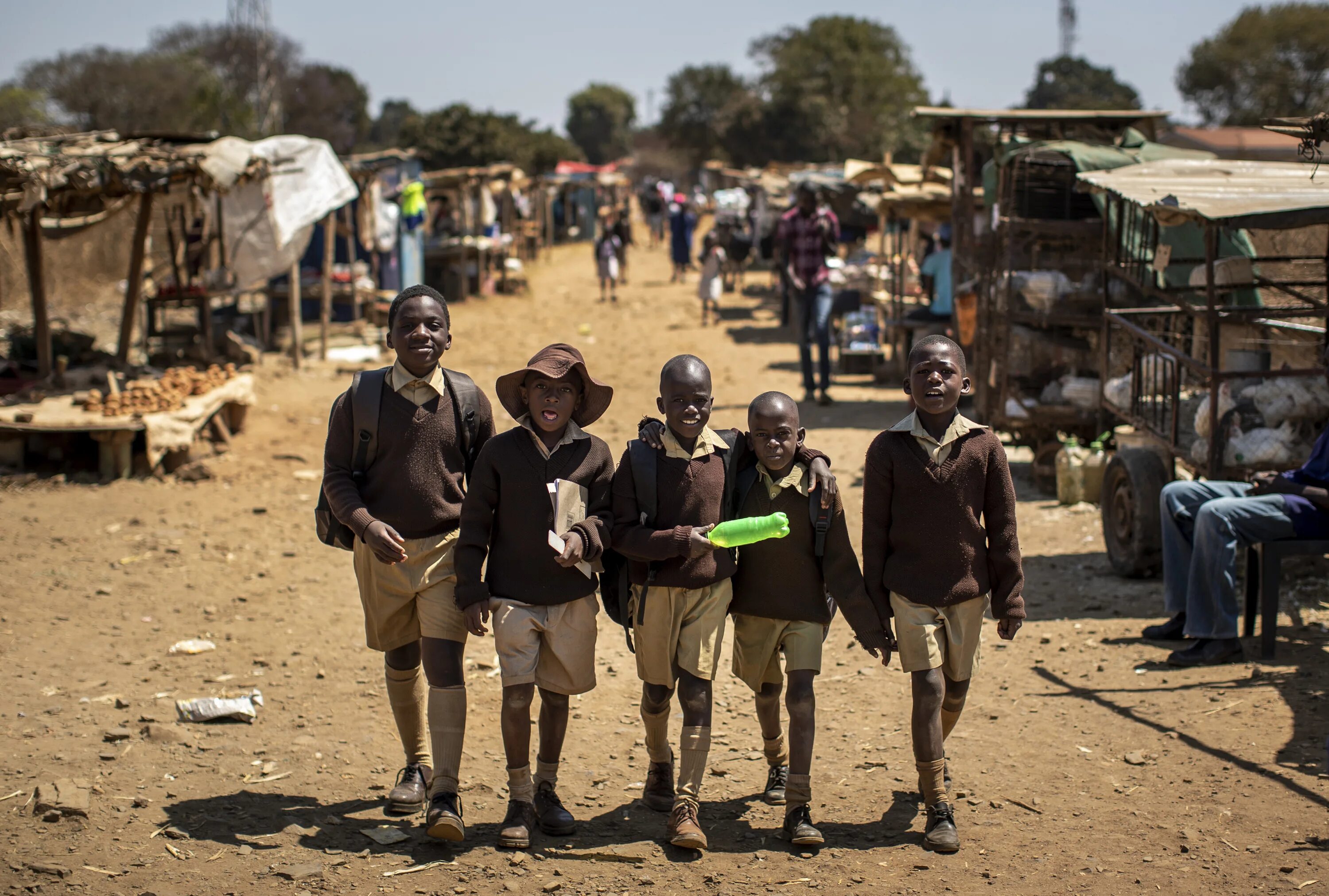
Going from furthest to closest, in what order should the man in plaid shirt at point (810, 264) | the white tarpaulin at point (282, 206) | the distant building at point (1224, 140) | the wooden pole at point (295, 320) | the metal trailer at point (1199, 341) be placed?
the distant building at point (1224, 140)
the wooden pole at point (295, 320)
the white tarpaulin at point (282, 206)
the man in plaid shirt at point (810, 264)
the metal trailer at point (1199, 341)

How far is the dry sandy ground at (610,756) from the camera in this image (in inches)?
143

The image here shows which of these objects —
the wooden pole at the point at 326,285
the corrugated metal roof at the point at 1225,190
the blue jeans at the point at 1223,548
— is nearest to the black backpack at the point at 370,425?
the blue jeans at the point at 1223,548

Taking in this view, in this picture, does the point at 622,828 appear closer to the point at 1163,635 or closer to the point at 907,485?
the point at 907,485

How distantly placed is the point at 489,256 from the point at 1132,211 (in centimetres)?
1810

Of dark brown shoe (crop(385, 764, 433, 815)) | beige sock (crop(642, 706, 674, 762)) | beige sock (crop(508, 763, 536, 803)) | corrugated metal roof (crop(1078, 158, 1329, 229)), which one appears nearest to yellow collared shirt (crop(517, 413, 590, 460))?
beige sock (crop(642, 706, 674, 762))

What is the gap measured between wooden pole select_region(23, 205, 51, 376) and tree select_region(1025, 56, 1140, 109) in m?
56.5

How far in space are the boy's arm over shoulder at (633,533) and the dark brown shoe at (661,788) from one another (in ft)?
2.61

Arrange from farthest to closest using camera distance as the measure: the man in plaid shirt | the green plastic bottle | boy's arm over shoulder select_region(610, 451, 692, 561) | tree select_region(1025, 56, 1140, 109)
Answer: tree select_region(1025, 56, 1140, 109), the man in plaid shirt, boy's arm over shoulder select_region(610, 451, 692, 561), the green plastic bottle

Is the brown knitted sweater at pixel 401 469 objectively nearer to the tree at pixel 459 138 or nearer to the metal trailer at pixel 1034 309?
the metal trailer at pixel 1034 309

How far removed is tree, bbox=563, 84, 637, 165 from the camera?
100750 mm

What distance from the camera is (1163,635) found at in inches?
228

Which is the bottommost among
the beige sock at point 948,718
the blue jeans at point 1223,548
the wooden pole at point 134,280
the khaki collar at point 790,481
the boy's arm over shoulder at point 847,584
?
the beige sock at point 948,718

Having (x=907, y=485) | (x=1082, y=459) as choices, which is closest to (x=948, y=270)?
(x=1082, y=459)

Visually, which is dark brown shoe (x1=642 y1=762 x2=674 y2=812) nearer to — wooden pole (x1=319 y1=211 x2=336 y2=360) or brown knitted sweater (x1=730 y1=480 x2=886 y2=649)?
brown knitted sweater (x1=730 y1=480 x2=886 y2=649)
